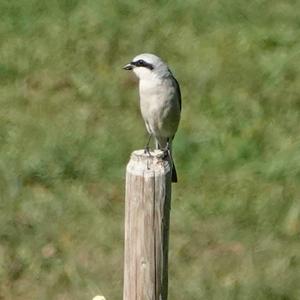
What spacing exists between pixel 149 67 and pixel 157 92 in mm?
226

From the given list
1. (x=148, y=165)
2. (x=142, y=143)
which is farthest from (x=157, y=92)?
(x=142, y=143)

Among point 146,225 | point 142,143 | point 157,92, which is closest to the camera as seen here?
point 146,225

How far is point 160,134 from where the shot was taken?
23.9 ft

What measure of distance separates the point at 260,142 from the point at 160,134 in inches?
113

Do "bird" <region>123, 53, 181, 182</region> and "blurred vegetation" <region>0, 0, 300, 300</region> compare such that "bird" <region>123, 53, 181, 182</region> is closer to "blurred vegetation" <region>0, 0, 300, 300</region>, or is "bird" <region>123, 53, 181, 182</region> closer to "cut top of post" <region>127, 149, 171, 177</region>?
"blurred vegetation" <region>0, 0, 300, 300</region>

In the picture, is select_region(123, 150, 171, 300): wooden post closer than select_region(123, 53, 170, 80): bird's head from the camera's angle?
Yes

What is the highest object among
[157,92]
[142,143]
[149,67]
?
[149,67]

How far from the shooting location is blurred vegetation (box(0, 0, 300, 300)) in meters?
8.01

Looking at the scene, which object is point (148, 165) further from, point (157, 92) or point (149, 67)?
point (157, 92)

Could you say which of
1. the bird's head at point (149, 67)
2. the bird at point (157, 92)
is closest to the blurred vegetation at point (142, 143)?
the bird at point (157, 92)

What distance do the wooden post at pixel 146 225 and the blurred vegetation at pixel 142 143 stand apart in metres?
3.03

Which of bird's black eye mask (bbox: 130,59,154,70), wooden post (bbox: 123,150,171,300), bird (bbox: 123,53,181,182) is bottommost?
wooden post (bbox: 123,150,171,300)

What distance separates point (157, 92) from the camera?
6855mm

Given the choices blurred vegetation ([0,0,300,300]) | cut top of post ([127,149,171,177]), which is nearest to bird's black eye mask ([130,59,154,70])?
blurred vegetation ([0,0,300,300])
